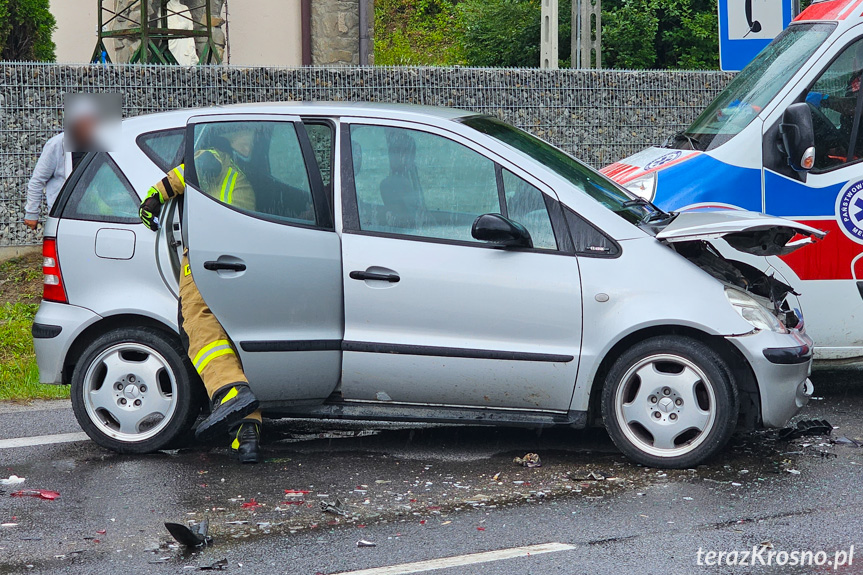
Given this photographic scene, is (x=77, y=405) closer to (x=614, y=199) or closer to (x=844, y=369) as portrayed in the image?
(x=614, y=199)

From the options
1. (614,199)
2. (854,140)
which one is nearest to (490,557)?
(614,199)

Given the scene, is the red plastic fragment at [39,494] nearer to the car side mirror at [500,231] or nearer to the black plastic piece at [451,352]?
the black plastic piece at [451,352]

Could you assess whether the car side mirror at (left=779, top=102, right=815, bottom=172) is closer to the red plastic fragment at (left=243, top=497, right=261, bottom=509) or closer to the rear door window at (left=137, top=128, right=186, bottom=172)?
the rear door window at (left=137, top=128, right=186, bottom=172)

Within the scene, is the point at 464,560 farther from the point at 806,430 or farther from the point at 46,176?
the point at 46,176

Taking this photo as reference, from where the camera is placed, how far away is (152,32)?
49.3ft

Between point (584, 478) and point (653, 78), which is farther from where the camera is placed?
point (653, 78)

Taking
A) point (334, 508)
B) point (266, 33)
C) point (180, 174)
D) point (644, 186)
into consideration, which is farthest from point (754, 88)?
point (266, 33)

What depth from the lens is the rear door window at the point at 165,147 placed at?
5887 millimetres

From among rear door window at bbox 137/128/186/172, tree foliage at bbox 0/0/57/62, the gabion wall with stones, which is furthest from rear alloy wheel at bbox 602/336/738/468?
tree foliage at bbox 0/0/57/62

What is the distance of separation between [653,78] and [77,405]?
340 inches

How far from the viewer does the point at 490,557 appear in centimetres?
431

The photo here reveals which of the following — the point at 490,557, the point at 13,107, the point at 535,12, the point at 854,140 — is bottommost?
the point at 490,557

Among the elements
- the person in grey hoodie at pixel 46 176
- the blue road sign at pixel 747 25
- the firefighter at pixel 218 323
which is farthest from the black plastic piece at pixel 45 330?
the blue road sign at pixel 747 25

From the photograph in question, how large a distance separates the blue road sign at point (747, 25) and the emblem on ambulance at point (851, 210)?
245 centimetres
